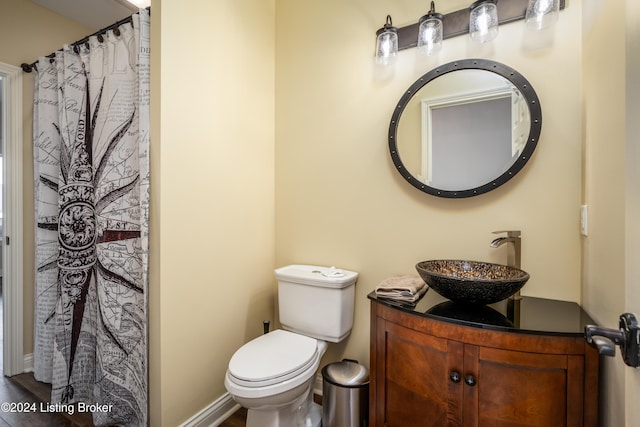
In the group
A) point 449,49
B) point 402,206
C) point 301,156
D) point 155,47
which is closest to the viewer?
point 155,47

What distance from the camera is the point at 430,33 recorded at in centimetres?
152

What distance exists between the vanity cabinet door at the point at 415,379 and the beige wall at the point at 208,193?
3.09ft

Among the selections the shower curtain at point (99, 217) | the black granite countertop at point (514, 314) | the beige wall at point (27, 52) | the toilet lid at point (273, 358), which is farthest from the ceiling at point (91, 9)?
the black granite countertop at point (514, 314)

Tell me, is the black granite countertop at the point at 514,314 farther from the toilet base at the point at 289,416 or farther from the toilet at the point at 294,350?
the toilet base at the point at 289,416

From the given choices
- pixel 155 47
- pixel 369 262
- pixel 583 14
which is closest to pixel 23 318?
pixel 155 47

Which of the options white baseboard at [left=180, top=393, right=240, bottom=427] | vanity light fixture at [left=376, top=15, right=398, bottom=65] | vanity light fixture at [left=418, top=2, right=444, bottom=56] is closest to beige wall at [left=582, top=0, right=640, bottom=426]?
vanity light fixture at [left=418, top=2, right=444, bottom=56]

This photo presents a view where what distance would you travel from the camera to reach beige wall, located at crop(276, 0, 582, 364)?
1315mm

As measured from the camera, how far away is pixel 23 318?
212cm

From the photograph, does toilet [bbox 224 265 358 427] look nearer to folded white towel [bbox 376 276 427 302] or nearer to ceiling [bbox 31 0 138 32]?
folded white towel [bbox 376 276 427 302]

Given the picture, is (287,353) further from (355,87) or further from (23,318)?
(23,318)

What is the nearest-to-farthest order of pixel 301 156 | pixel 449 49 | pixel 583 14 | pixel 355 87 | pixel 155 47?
pixel 583 14 → pixel 155 47 → pixel 449 49 → pixel 355 87 → pixel 301 156

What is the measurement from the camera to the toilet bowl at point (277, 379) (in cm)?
125

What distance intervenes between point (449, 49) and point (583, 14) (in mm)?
533

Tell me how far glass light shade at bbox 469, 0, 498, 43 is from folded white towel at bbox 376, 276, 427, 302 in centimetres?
124
